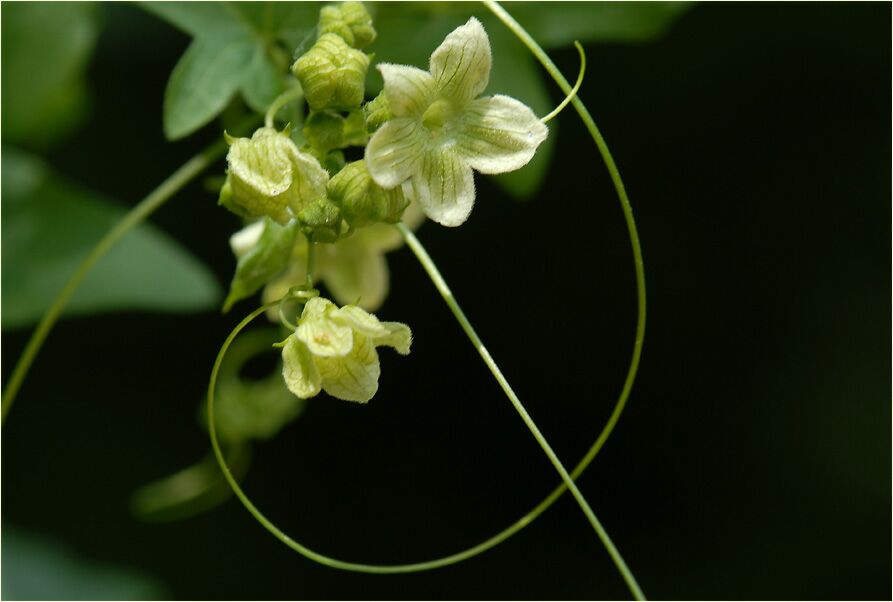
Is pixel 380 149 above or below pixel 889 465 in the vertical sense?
above

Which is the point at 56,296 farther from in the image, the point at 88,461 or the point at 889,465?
the point at 889,465

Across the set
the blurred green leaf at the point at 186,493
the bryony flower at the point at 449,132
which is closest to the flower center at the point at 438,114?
the bryony flower at the point at 449,132

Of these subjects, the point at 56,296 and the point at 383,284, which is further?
the point at 56,296

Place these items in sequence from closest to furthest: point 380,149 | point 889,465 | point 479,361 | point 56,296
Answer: point 380,149 < point 56,296 < point 479,361 < point 889,465

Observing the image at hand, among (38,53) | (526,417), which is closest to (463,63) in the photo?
(526,417)

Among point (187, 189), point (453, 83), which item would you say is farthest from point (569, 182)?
point (453, 83)

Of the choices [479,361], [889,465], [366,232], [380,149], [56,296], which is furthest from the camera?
[889,465]
